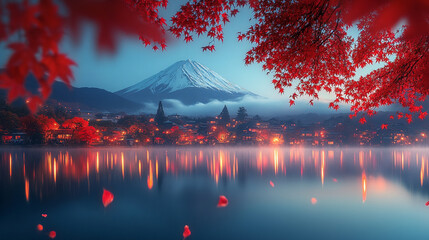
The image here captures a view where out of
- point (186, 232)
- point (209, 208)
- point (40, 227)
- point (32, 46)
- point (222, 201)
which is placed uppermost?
point (32, 46)

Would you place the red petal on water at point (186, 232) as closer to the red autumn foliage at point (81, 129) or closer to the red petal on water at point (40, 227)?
the red petal on water at point (40, 227)

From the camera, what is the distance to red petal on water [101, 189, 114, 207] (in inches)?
609

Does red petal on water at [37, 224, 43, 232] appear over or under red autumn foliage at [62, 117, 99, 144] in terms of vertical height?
under

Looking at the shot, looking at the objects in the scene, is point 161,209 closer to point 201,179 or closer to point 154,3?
point 201,179

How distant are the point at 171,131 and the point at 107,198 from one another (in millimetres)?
64197

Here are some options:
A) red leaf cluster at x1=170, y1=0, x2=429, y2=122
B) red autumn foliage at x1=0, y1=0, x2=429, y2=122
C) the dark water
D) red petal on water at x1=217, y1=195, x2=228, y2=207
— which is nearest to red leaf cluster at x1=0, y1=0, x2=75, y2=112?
red autumn foliage at x1=0, y1=0, x2=429, y2=122

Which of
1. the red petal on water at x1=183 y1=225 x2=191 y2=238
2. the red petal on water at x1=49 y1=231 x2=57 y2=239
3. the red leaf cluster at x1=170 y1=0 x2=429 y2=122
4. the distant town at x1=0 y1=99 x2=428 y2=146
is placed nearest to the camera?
the red leaf cluster at x1=170 y1=0 x2=429 y2=122

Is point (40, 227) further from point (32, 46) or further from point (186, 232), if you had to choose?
point (32, 46)

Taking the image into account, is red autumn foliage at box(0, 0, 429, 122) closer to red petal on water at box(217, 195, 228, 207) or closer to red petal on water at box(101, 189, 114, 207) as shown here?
red petal on water at box(217, 195, 228, 207)

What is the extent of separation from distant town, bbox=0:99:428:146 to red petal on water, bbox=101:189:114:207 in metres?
41.0

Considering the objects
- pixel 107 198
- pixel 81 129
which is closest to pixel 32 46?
pixel 107 198

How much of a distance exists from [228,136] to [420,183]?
69.8 metres

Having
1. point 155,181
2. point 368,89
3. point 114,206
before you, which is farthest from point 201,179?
point 368,89

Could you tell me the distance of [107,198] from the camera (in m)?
16.6
